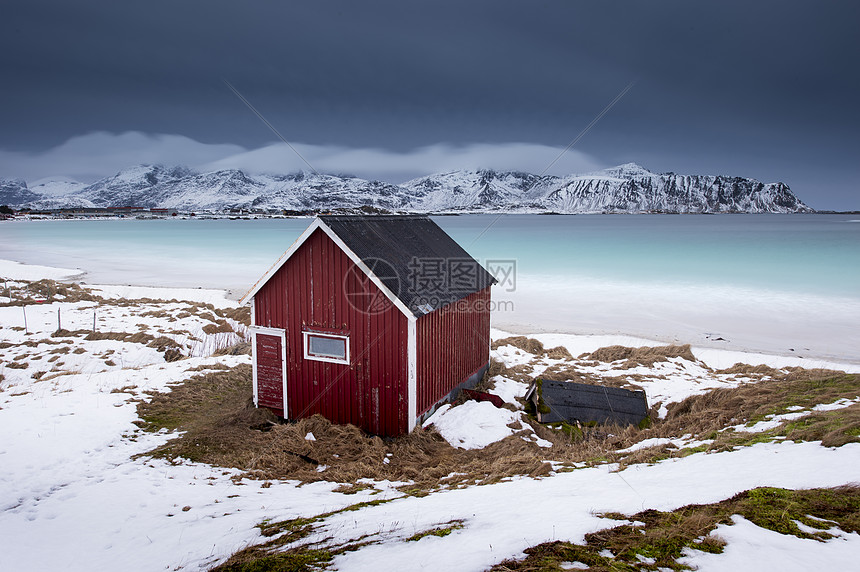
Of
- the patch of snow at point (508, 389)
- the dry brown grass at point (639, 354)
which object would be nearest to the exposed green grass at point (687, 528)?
the patch of snow at point (508, 389)

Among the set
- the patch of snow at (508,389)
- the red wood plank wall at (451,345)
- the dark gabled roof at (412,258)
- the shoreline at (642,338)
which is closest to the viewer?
the dark gabled roof at (412,258)

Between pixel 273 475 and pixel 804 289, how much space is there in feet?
153

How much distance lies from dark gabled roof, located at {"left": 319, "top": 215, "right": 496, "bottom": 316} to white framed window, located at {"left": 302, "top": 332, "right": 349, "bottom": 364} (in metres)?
1.98

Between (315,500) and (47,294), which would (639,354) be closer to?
(315,500)

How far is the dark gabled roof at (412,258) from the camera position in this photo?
1116 centimetres

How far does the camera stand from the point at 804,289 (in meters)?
39.2

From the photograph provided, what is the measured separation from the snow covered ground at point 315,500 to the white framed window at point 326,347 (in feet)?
10.1

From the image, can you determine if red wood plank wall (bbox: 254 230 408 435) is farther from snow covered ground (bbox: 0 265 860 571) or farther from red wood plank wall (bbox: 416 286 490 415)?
snow covered ground (bbox: 0 265 860 571)

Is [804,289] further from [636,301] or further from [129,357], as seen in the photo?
[129,357]

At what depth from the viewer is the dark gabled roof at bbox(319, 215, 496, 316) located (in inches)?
440

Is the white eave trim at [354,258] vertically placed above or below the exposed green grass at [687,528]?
above

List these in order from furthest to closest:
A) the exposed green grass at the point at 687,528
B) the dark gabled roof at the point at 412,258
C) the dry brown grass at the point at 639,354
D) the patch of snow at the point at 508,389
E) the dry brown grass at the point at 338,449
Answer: the dry brown grass at the point at 639,354
the patch of snow at the point at 508,389
the dark gabled roof at the point at 412,258
the dry brown grass at the point at 338,449
the exposed green grass at the point at 687,528

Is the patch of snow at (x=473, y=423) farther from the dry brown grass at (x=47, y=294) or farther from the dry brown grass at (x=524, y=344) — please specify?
the dry brown grass at (x=47, y=294)

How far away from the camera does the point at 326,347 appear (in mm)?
11703
